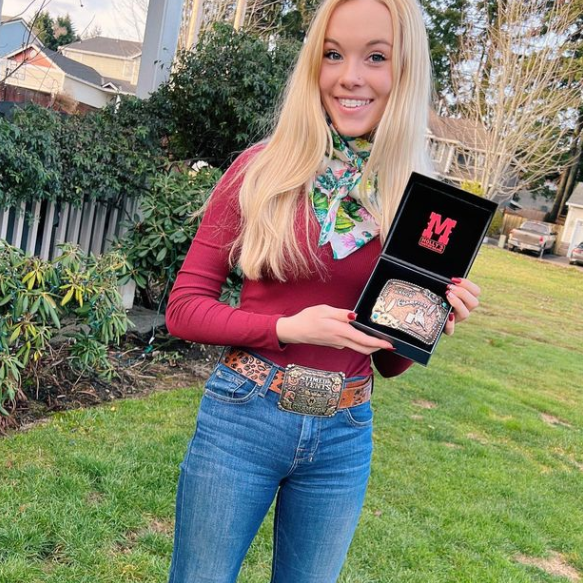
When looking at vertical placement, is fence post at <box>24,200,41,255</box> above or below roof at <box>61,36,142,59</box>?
below

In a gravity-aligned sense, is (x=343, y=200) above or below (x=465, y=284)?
above

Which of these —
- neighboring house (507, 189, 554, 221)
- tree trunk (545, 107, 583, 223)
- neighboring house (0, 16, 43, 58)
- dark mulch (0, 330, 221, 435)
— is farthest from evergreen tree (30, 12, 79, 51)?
neighboring house (507, 189, 554, 221)

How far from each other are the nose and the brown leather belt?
2.19 feet

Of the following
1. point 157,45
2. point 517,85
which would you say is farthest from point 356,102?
point 517,85

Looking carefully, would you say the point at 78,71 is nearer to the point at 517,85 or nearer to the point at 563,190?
the point at 517,85

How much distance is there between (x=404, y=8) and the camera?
4.92ft

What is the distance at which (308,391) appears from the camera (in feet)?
4.70

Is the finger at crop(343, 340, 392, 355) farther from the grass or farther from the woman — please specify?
the grass

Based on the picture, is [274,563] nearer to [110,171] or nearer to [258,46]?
[110,171]

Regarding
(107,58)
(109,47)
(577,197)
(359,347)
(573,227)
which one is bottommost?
(573,227)

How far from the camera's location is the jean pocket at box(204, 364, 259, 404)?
1433 millimetres

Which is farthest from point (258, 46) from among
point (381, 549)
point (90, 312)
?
point (381, 549)

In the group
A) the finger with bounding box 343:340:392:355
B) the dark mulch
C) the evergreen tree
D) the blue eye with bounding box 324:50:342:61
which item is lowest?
the dark mulch

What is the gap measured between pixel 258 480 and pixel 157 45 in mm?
5096
